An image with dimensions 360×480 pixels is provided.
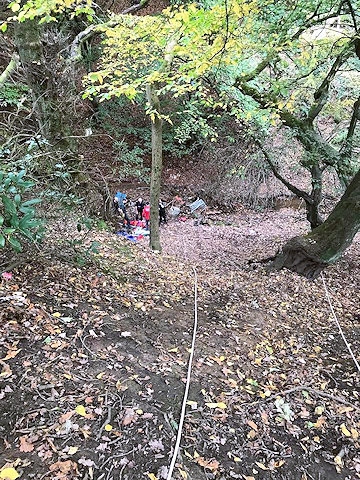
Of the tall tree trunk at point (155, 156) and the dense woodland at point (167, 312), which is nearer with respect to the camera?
the dense woodland at point (167, 312)

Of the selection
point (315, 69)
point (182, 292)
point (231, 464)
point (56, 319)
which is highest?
point (315, 69)

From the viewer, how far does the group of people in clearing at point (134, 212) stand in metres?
12.4

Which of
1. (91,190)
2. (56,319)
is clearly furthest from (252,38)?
(56,319)

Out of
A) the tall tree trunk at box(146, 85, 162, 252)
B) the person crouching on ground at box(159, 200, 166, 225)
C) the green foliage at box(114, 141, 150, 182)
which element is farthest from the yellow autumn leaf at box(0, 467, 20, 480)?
the green foliage at box(114, 141, 150, 182)

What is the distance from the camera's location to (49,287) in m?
4.16

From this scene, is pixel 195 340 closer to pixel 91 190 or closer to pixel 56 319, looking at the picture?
pixel 56 319

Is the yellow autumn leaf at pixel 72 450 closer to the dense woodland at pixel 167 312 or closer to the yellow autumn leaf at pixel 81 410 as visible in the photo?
the dense woodland at pixel 167 312

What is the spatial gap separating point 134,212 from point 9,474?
12.2m

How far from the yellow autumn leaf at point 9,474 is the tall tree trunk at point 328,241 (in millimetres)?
6237

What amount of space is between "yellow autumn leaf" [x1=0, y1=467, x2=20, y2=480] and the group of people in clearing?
9.84 meters

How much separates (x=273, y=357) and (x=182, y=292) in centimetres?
180

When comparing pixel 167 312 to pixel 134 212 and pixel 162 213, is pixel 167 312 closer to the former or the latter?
pixel 162 213

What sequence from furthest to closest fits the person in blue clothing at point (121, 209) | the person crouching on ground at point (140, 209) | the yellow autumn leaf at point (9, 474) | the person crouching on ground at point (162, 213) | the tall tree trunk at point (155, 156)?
the person crouching on ground at point (162, 213), the person crouching on ground at point (140, 209), the person in blue clothing at point (121, 209), the tall tree trunk at point (155, 156), the yellow autumn leaf at point (9, 474)

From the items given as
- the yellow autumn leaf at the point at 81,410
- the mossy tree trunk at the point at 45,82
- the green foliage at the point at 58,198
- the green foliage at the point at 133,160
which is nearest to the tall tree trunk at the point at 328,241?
the green foliage at the point at 58,198
